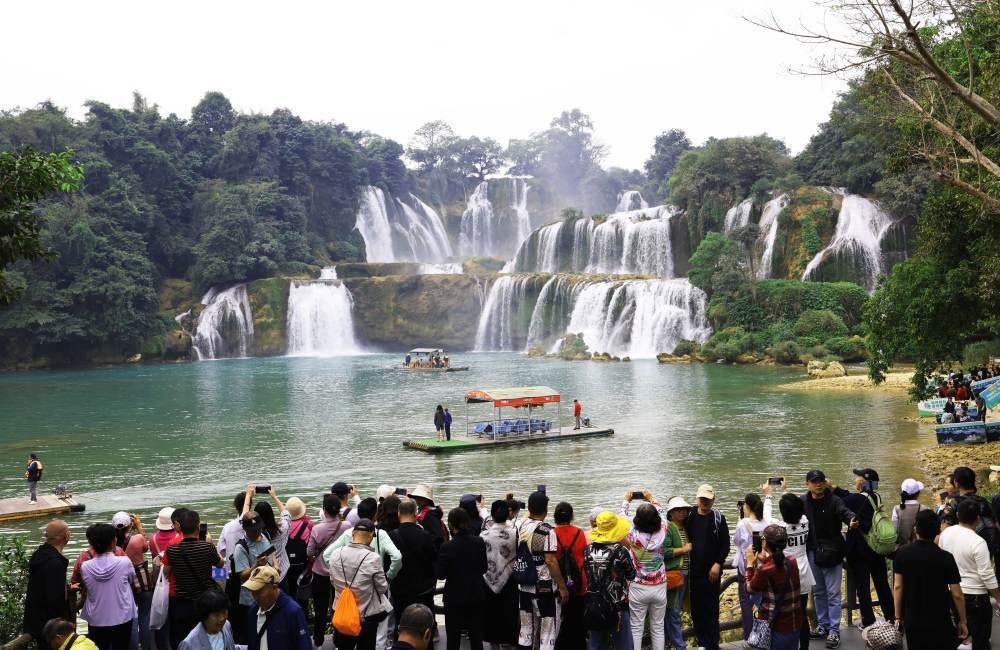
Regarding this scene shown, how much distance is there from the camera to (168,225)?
2653 inches

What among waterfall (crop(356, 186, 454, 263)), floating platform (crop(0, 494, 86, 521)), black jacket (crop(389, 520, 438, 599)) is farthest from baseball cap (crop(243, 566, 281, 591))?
waterfall (crop(356, 186, 454, 263))

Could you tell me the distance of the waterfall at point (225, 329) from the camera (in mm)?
61562

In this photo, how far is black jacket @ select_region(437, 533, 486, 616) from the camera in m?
6.70

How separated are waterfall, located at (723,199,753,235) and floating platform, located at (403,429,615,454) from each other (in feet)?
109

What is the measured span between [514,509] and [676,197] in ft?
175

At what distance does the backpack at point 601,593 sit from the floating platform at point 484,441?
16336 mm

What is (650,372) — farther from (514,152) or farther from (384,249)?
(514,152)

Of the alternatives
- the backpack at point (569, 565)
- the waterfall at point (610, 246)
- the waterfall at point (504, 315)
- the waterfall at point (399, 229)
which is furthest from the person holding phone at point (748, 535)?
the waterfall at point (399, 229)

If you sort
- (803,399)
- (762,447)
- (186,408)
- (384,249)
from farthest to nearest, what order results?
(384,249) → (186,408) → (803,399) → (762,447)

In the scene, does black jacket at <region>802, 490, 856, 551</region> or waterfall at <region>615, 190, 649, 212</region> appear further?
waterfall at <region>615, 190, 649, 212</region>

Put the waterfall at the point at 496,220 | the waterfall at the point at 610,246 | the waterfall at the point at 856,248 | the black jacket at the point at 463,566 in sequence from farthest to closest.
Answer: the waterfall at the point at 496,220
the waterfall at the point at 610,246
the waterfall at the point at 856,248
the black jacket at the point at 463,566

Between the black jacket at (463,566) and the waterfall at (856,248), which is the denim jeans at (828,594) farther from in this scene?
the waterfall at (856,248)

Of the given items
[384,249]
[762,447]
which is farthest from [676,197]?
[762,447]

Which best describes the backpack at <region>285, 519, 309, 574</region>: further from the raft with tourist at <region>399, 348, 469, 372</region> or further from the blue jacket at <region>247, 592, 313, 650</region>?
the raft with tourist at <region>399, 348, 469, 372</region>
